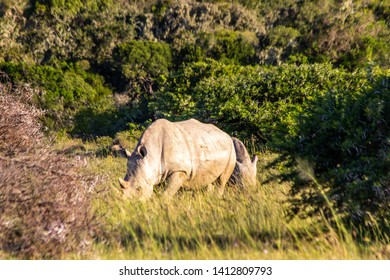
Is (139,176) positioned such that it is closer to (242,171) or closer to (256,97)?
(242,171)

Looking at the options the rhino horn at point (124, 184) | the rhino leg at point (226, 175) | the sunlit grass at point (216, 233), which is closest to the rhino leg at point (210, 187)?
the rhino leg at point (226, 175)

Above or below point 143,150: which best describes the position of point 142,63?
below

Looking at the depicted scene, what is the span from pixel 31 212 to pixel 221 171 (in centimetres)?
428

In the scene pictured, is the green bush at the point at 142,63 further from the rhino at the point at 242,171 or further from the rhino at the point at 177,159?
the rhino at the point at 177,159

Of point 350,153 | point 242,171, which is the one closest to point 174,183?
point 242,171

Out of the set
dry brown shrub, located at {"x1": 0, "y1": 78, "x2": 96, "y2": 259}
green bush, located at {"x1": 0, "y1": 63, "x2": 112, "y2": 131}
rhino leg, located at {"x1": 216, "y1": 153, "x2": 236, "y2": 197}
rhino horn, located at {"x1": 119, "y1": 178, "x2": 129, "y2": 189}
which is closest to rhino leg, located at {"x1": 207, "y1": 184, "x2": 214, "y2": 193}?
rhino leg, located at {"x1": 216, "y1": 153, "x2": 236, "y2": 197}

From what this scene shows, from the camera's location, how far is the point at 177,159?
26.7ft

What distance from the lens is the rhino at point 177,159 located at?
25.1ft

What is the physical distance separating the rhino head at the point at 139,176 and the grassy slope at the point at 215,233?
0.89 ft

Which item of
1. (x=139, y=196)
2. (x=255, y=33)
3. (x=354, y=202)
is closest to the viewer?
(x=354, y=202)

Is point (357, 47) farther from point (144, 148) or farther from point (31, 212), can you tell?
point (31, 212)

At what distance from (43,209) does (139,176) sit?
2.24 m

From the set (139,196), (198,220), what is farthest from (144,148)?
(198,220)

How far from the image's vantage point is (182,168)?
8227 millimetres
